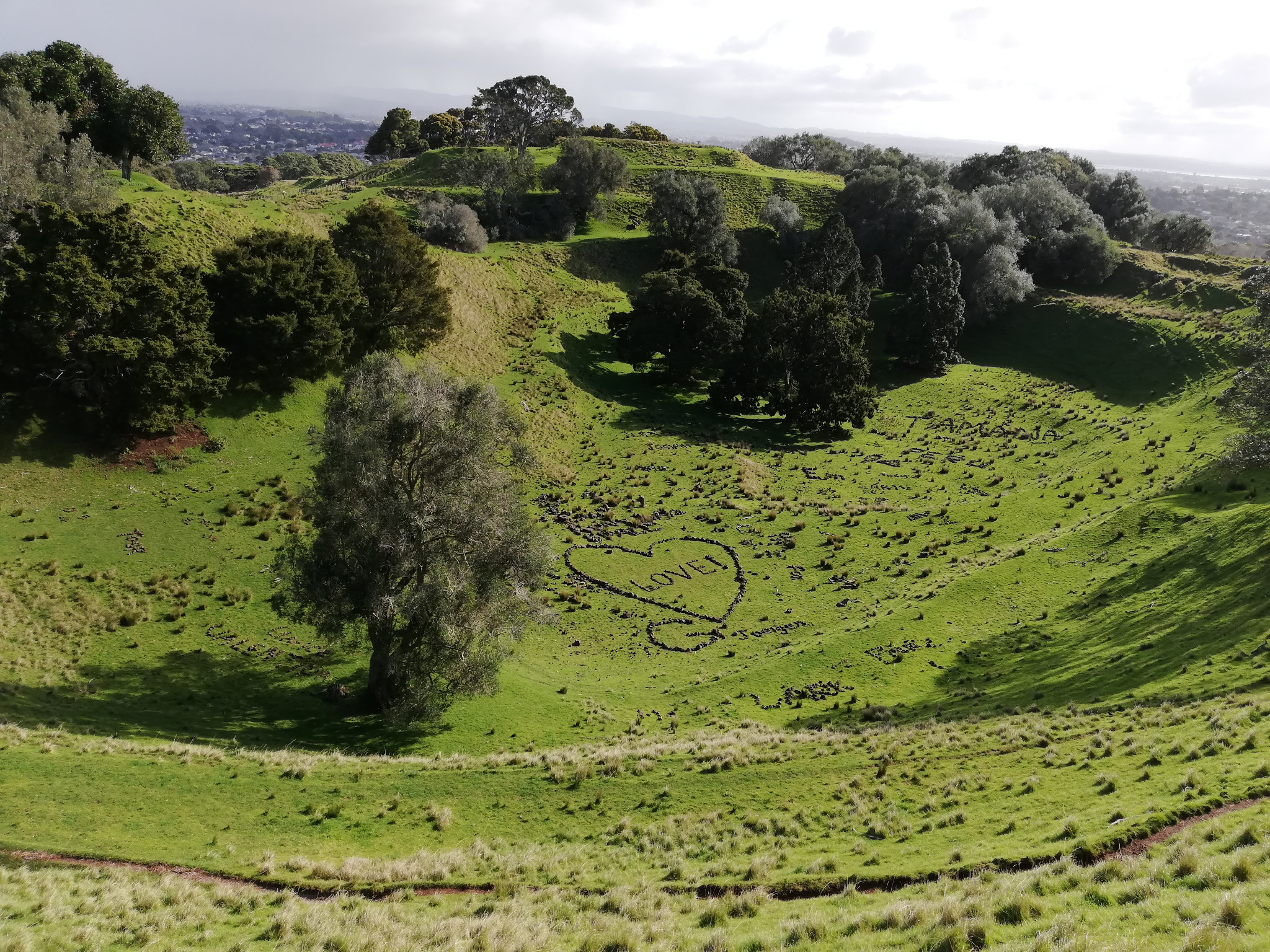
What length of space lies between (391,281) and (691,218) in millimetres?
46893

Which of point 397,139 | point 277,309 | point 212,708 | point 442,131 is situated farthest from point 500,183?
point 212,708

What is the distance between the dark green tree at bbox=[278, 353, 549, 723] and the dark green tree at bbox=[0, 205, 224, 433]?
18028 millimetres

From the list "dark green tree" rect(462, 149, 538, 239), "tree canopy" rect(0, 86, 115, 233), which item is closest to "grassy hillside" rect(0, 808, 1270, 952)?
"tree canopy" rect(0, 86, 115, 233)

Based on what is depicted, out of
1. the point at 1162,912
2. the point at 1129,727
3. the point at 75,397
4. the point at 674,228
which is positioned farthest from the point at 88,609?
the point at 674,228

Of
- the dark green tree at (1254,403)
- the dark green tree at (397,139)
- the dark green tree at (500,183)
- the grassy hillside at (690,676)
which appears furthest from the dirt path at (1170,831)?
the dark green tree at (397,139)

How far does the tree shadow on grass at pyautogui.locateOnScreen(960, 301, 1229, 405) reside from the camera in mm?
67688

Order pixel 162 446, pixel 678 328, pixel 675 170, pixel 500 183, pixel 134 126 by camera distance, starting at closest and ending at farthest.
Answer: pixel 162 446, pixel 134 126, pixel 678 328, pixel 500 183, pixel 675 170

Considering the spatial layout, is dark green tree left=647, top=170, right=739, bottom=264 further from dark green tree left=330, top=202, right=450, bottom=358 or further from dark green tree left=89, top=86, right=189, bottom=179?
dark green tree left=89, top=86, right=189, bottom=179

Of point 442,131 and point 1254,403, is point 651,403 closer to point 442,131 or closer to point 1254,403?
point 1254,403

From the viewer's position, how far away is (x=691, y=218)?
89.9 m

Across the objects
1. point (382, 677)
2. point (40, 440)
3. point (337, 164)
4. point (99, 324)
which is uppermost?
point (337, 164)

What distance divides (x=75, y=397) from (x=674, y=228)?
69.0 meters

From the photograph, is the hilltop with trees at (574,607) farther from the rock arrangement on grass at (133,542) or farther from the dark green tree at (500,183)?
the dark green tree at (500,183)

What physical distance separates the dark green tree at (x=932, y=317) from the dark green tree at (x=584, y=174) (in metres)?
43.7
